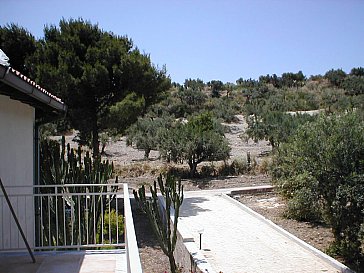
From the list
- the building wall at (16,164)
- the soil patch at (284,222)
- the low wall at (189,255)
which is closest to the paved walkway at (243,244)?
the low wall at (189,255)

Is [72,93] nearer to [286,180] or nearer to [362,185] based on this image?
[286,180]

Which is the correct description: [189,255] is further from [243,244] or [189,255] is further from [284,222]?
[284,222]

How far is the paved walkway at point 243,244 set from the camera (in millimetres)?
7758

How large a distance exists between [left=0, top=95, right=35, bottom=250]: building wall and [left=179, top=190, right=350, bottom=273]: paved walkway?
3.73 m

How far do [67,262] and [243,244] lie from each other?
209 inches

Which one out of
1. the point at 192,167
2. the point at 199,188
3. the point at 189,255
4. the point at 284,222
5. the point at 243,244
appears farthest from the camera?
the point at 192,167

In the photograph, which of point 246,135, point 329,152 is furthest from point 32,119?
point 246,135

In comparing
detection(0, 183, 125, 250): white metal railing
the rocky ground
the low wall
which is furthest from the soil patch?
detection(0, 183, 125, 250): white metal railing

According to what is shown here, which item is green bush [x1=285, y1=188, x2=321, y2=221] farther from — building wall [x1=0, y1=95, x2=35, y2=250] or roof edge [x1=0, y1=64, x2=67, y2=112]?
roof edge [x1=0, y1=64, x2=67, y2=112]

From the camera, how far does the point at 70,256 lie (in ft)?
17.3

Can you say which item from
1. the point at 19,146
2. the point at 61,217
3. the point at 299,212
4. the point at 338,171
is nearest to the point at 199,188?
the point at 299,212

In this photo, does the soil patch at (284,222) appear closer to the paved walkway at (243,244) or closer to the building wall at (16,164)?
the paved walkway at (243,244)

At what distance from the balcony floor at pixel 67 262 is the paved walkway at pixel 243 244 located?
9.99 feet

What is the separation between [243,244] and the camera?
933 cm
